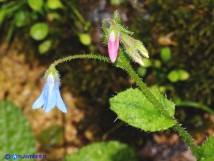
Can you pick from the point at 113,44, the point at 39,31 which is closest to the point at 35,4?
the point at 39,31

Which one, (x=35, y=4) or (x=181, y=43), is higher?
(x=35, y=4)

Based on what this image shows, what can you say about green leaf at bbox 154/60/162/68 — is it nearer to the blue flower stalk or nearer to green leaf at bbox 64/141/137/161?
green leaf at bbox 64/141/137/161

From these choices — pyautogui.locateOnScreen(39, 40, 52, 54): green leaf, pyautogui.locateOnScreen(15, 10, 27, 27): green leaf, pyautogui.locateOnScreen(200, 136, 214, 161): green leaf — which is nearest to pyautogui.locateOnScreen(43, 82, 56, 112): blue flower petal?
pyautogui.locateOnScreen(200, 136, 214, 161): green leaf

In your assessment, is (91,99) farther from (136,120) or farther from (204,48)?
(136,120)

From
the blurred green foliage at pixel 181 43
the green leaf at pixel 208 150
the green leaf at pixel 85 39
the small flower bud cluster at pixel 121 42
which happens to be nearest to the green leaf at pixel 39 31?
the green leaf at pixel 85 39

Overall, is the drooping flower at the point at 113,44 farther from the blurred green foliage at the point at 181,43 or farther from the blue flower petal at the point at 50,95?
the blurred green foliage at the point at 181,43

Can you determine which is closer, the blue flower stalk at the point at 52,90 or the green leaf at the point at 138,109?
the blue flower stalk at the point at 52,90

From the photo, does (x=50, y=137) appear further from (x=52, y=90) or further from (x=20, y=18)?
(x=52, y=90)
